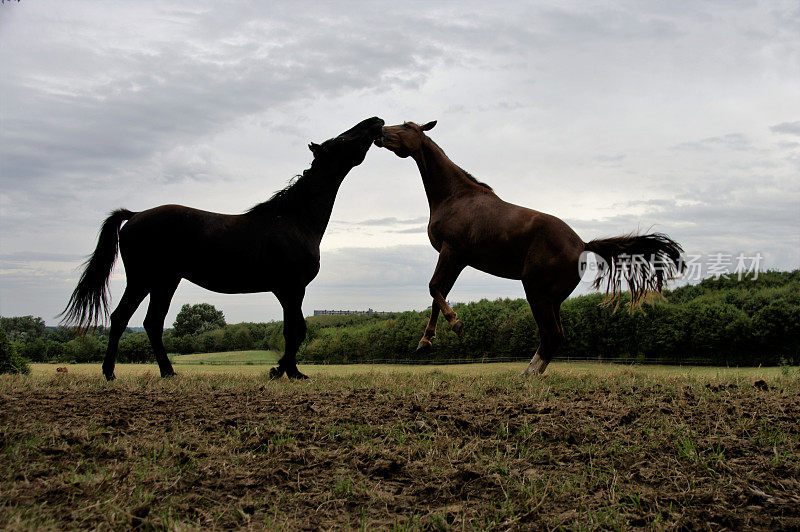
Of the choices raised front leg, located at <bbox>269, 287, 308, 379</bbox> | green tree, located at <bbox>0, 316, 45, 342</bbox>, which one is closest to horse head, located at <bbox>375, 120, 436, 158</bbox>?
raised front leg, located at <bbox>269, 287, 308, 379</bbox>

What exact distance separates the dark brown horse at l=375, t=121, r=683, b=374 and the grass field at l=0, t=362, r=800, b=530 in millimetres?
1723

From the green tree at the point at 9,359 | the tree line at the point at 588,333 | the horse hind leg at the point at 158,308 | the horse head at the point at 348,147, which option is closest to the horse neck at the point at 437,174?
the horse head at the point at 348,147

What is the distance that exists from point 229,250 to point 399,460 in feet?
16.5

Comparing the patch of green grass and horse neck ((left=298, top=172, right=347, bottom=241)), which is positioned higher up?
horse neck ((left=298, top=172, right=347, bottom=241))

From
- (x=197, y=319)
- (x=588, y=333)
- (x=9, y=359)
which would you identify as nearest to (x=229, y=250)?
(x=9, y=359)

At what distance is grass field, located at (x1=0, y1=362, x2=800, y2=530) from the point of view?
11.6 feet

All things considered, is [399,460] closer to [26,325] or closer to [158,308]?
[158,308]

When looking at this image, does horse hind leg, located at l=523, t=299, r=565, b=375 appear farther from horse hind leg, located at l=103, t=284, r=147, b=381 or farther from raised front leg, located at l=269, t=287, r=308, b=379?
horse hind leg, located at l=103, t=284, r=147, b=381

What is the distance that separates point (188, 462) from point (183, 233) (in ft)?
15.1

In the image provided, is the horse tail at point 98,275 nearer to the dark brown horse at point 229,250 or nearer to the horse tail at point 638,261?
the dark brown horse at point 229,250

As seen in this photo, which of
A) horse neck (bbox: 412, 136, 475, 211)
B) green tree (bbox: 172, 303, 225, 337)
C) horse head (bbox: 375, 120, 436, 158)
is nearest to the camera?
horse head (bbox: 375, 120, 436, 158)

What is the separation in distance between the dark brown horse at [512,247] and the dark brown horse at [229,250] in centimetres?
113

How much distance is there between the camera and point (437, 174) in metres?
9.27

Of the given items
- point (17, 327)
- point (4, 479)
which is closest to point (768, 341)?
point (4, 479)
